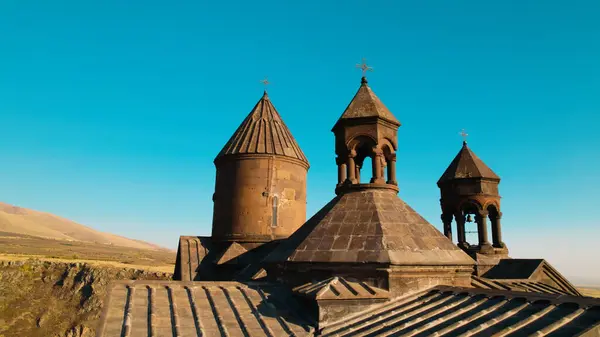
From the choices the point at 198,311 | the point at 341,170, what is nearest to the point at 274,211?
the point at 341,170

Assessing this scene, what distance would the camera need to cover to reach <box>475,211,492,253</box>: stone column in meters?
14.9

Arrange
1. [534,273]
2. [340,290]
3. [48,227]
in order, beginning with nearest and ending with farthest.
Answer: [340,290] → [534,273] → [48,227]

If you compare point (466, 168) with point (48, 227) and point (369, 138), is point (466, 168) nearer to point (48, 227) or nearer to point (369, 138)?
point (369, 138)

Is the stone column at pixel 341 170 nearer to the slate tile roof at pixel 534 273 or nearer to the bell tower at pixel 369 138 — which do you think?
the bell tower at pixel 369 138

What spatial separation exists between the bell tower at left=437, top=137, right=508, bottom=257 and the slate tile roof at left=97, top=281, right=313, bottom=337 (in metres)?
11.8

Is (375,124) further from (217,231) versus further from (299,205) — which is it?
(217,231)

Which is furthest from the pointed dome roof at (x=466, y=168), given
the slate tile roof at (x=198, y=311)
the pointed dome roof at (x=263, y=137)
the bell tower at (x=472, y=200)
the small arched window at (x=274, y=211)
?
the slate tile roof at (x=198, y=311)

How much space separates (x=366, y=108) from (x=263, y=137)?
→ 288 inches

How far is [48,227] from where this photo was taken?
140 meters

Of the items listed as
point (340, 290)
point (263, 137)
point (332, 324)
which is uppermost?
point (263, 137)

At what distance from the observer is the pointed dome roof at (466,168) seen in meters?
15.7

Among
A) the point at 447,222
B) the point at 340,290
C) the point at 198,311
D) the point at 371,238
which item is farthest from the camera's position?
the point at 447,222

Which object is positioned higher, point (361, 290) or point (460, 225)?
point (460, 225)

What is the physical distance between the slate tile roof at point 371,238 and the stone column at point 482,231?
9214 mm
